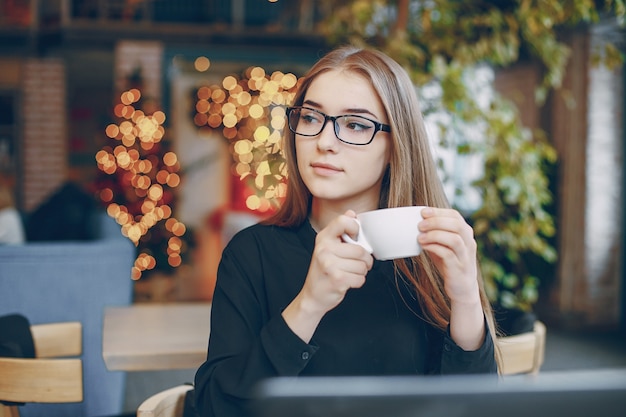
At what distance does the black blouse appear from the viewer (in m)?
0.96

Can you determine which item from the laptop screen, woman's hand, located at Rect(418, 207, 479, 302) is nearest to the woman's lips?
woman's hand, located at Rect(418, 207, 479, 302)

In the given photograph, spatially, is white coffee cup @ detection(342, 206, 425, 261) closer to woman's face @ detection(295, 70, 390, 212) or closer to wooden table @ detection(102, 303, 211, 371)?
woman's face @ detection(295, 70, 390, 212)

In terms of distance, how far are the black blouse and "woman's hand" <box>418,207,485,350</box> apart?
0.17ft

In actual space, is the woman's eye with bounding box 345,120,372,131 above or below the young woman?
above

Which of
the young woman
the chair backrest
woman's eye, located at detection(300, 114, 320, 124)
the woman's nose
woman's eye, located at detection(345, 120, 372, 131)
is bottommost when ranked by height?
the chair backrest

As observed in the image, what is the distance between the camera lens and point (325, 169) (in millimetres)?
1112

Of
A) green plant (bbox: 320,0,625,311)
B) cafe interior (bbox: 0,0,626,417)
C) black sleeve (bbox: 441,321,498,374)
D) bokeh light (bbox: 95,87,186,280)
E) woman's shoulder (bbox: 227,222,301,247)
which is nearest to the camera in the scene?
black sleeve (bbox: 441,321,498,374)

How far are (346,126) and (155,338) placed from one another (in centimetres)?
106

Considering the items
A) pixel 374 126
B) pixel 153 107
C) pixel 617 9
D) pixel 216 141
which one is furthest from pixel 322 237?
pixel 216 141

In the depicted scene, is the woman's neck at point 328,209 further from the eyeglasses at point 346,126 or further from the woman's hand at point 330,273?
the woman's hand at point 330,273

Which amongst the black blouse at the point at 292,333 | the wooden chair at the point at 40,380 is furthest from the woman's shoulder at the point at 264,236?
the wooden chair at the point at 40,380

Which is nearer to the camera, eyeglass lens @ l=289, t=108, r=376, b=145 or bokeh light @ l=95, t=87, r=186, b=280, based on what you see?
eyeglass lens @ l=289, t=108, r=376, b=145

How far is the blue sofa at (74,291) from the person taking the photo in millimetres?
2881

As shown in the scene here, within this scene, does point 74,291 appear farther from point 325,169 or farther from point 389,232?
point 389,232
